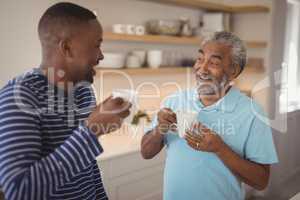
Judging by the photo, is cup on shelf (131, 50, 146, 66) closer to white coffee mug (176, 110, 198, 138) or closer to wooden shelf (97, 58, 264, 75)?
wooden shelf (97, 58, 264, 75)

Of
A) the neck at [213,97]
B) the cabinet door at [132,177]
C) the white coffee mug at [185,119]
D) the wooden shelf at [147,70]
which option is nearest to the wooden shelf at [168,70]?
the wooden shelf at [147,70]

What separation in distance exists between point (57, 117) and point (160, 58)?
215 cm

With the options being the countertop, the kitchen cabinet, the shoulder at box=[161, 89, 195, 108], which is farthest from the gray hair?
the kitchen cabinet

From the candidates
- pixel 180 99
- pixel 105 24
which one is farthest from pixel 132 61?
pixel 180 99

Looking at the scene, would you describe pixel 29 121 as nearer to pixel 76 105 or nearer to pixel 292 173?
pixel 76 105

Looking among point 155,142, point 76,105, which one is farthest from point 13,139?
point 155,142

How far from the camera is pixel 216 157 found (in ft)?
4.56

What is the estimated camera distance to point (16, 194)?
799 mm

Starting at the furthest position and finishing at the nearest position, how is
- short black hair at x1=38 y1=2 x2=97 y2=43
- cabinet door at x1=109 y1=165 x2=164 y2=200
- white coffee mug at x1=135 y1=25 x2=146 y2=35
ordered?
white coffee mug at x1=135 y1=25 x2=146 y2=35 < cabinet door at x1=109 y1=165 x2=164 y2=200 < short black hair at x1=38 y1=2 x2=97 y2=43

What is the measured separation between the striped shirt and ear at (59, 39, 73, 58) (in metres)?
0.09

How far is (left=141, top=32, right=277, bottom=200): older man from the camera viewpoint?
133cm

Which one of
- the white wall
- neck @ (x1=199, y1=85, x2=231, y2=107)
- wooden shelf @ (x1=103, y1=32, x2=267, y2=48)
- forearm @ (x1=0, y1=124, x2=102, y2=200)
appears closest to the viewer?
forearm @ (x1=0, y1=124, x2=102, y2=200)

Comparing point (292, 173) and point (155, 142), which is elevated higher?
point (155, 142)

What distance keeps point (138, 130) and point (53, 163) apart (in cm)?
205
